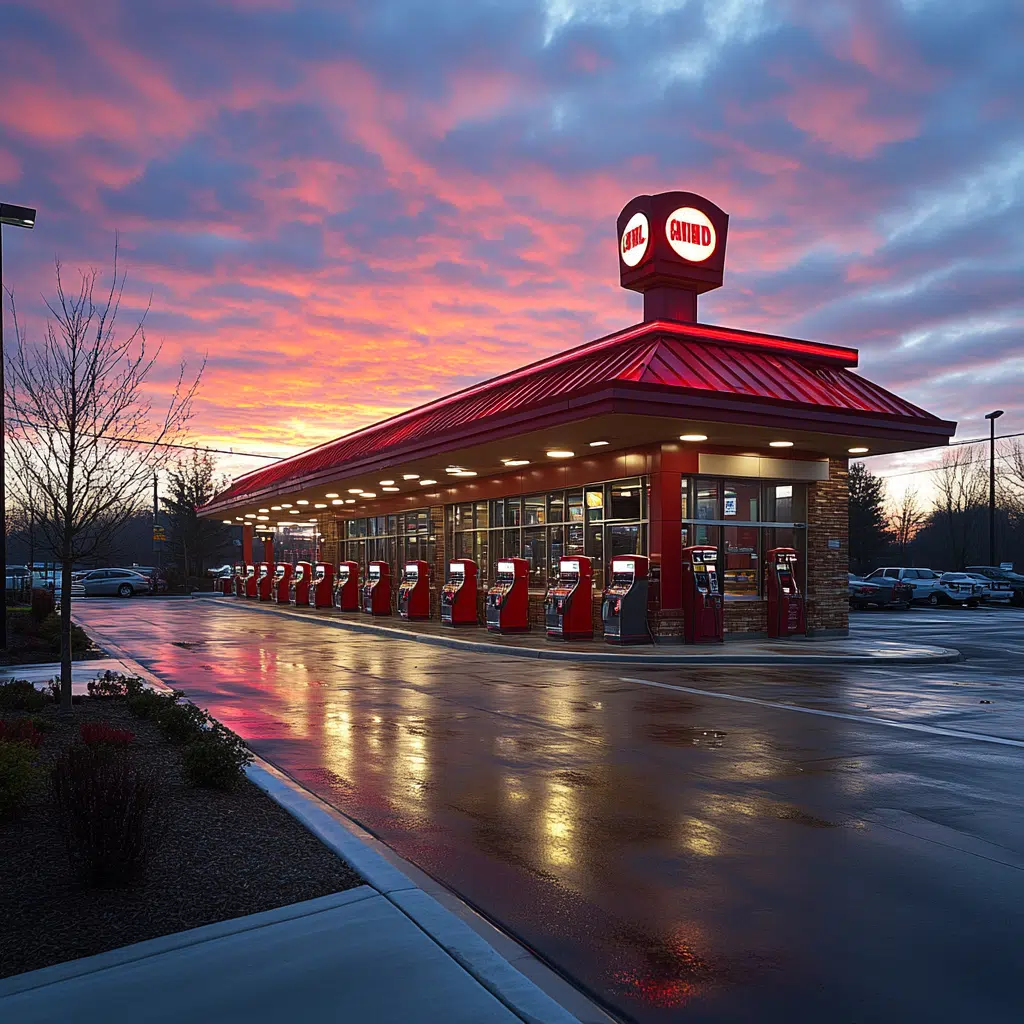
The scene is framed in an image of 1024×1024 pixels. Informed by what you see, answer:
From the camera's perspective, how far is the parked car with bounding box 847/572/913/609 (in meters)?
39.2

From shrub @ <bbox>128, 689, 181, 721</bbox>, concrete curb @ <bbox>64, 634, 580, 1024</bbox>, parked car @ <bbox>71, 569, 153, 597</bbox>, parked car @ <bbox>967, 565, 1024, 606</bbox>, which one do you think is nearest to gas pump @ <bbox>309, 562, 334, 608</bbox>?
parked car @ <bbox>71, 569, 153, 597</bbox>

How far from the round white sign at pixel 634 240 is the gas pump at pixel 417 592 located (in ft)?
39.6

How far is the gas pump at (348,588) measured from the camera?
3575cm

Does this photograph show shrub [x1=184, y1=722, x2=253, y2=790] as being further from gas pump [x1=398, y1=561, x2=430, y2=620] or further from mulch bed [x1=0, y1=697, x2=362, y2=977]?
gas pump [x1=398, y1=561, x2=430, y2=620]

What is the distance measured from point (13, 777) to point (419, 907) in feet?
9.96

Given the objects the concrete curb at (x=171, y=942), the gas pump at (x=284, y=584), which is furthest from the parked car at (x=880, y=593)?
the concrete curb at (x=171, y=942)

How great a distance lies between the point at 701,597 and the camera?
20266 millimetres

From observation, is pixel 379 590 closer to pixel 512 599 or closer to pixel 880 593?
pixel 512 599

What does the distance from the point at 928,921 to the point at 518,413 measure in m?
15.0

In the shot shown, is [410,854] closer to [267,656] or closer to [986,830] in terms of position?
[986,830]

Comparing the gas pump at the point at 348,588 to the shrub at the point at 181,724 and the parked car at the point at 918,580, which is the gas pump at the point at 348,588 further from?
the shrub at the point at 181,724

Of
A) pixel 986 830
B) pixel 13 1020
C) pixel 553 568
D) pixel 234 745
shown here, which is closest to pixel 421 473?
pixel 553 568

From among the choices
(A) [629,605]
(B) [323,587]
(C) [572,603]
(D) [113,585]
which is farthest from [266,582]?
(A) [629,605]

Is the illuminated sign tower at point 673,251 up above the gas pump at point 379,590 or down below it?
above
